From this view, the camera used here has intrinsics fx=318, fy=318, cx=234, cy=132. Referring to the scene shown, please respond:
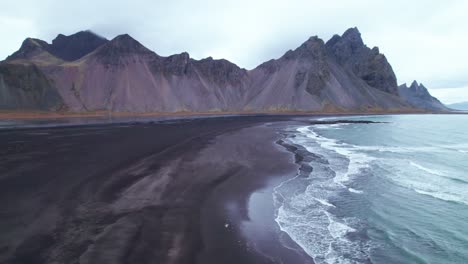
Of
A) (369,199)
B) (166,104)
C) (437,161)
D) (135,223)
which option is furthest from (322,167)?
(166,104)

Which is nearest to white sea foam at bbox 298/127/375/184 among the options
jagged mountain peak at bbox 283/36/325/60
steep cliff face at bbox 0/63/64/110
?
steep cliff face at bbox 0/63/64/110

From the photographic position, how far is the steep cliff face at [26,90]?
350ft

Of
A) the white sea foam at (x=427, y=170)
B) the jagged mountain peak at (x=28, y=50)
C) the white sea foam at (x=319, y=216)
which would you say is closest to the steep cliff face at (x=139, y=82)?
the jagged mountain peak at (x=28, y=50)

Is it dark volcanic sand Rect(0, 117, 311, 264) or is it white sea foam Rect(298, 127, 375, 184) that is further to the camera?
white sea foam Rect(298, 127, 375, 184)

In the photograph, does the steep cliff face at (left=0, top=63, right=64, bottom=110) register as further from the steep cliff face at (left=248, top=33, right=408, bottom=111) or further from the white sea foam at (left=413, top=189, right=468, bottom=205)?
the white sea foam at (left=413, top=189, right=468, bottom=205)

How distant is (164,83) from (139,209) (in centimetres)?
14755

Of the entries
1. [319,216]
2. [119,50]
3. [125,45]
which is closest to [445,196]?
[319,216]

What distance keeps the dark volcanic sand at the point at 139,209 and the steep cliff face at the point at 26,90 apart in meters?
94.3

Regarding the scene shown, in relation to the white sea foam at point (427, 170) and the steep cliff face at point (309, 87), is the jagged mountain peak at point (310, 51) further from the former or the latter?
the white sea foam at point (427, 170)

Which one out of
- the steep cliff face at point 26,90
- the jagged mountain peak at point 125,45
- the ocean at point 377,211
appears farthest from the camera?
the jagged mountain peak at point 125,45

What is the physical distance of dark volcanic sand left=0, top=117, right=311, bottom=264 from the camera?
1073cm

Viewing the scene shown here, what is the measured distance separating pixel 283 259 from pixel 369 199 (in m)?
9.47

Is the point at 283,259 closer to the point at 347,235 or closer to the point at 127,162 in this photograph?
the point at 347,235

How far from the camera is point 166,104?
482 ft
